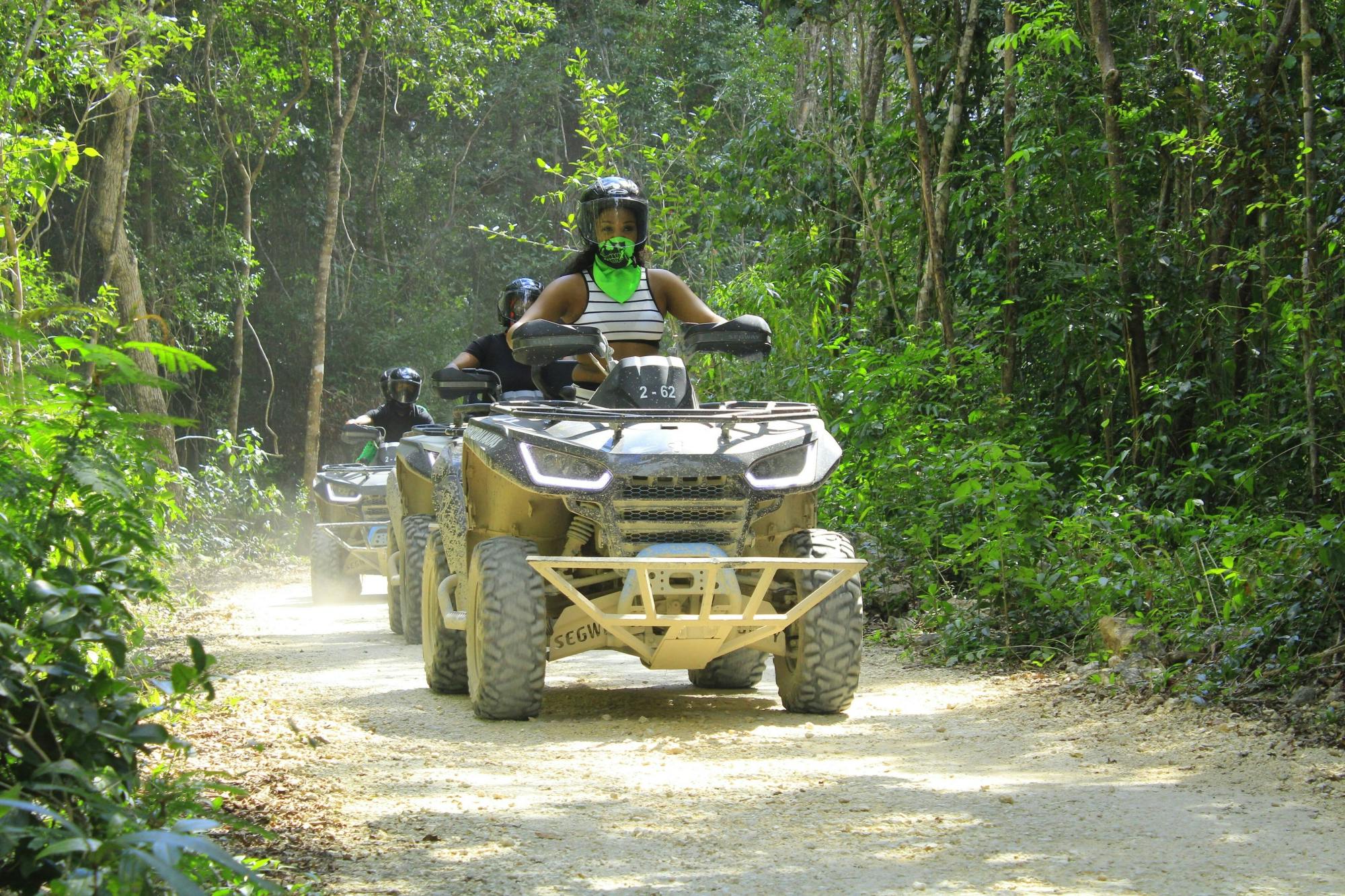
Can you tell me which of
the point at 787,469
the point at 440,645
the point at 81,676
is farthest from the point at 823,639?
the point at 81,676

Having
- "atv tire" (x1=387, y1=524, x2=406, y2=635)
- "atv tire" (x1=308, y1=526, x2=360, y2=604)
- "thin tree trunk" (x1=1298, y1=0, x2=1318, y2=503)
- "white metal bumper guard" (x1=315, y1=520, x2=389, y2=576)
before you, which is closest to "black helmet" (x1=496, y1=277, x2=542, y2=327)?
"atv tire" (x1=387, y1=524, x2=406, y2=635)

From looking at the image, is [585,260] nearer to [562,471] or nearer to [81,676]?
[562,471]

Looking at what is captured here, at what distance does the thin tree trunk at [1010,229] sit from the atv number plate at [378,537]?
5586 mm

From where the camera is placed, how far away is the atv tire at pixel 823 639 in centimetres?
636

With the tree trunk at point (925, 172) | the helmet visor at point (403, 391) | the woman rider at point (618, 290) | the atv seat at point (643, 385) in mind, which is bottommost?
the atv seat at point (643, 385)

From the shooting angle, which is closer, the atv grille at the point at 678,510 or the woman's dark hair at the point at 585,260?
the atv grille at the point at 678,510

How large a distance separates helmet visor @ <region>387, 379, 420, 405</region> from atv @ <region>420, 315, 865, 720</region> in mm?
7593

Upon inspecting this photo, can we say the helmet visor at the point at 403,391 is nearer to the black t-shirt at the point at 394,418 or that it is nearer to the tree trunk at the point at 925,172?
the black t-shirt at the point at 394,418

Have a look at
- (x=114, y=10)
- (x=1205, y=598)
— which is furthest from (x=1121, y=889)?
(x=114, y=10)

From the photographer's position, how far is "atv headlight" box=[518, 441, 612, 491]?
6066mm

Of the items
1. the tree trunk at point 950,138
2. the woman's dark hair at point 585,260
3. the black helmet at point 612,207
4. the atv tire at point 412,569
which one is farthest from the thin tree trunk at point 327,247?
the black helmet at point 612,207

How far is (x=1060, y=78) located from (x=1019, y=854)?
827 cm

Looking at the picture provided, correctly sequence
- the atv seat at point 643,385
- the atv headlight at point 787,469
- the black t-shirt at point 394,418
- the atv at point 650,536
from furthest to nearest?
1. the black t-shirt at point 394,418
2. the atv seat at point 643,385
3. the atv headlight at point 787,469
4. the atv at point 650,536

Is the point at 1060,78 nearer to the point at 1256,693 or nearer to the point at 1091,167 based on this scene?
the point at 1091,167
